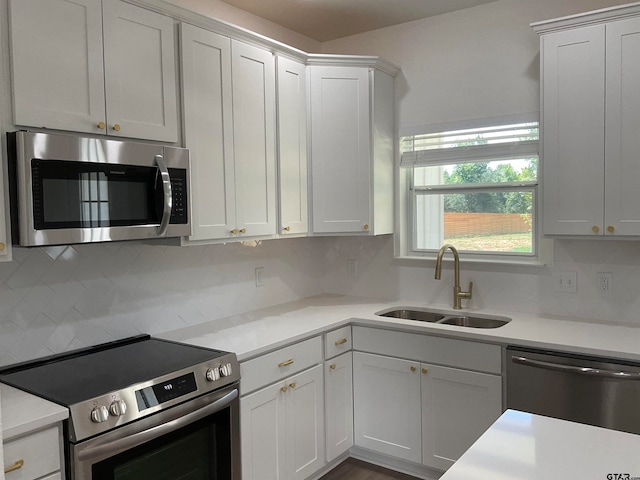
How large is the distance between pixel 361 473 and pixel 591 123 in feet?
7.34

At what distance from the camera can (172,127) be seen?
94.8 inches

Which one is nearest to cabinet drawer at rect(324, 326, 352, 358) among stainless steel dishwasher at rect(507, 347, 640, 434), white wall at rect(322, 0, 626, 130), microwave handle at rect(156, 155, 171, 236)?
stainless steel dishwasher at rect(507, 347, 640, 434)

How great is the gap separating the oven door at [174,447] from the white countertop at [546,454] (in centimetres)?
114

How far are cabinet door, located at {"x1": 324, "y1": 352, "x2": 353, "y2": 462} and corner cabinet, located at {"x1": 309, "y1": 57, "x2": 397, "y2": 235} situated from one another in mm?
804

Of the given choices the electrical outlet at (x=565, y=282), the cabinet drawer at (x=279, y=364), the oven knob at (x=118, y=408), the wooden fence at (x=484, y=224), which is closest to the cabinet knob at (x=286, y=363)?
the cabinet drawer at (x=279, y=364)

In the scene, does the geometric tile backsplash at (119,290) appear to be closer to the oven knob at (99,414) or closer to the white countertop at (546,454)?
the oven knob at (99,414)

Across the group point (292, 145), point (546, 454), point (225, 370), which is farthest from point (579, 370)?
point (292, 145)

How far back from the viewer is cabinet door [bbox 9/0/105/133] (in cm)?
186

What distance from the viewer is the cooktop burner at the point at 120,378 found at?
1784mm

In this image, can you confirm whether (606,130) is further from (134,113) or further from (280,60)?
(134,113)

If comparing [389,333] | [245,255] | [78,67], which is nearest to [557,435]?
[389,333]

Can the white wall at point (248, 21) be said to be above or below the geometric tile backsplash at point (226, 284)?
above

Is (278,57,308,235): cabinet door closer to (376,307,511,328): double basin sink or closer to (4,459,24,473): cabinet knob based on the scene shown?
(376,307,511,328): double basin sink

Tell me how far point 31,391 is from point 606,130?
8.78 ft
